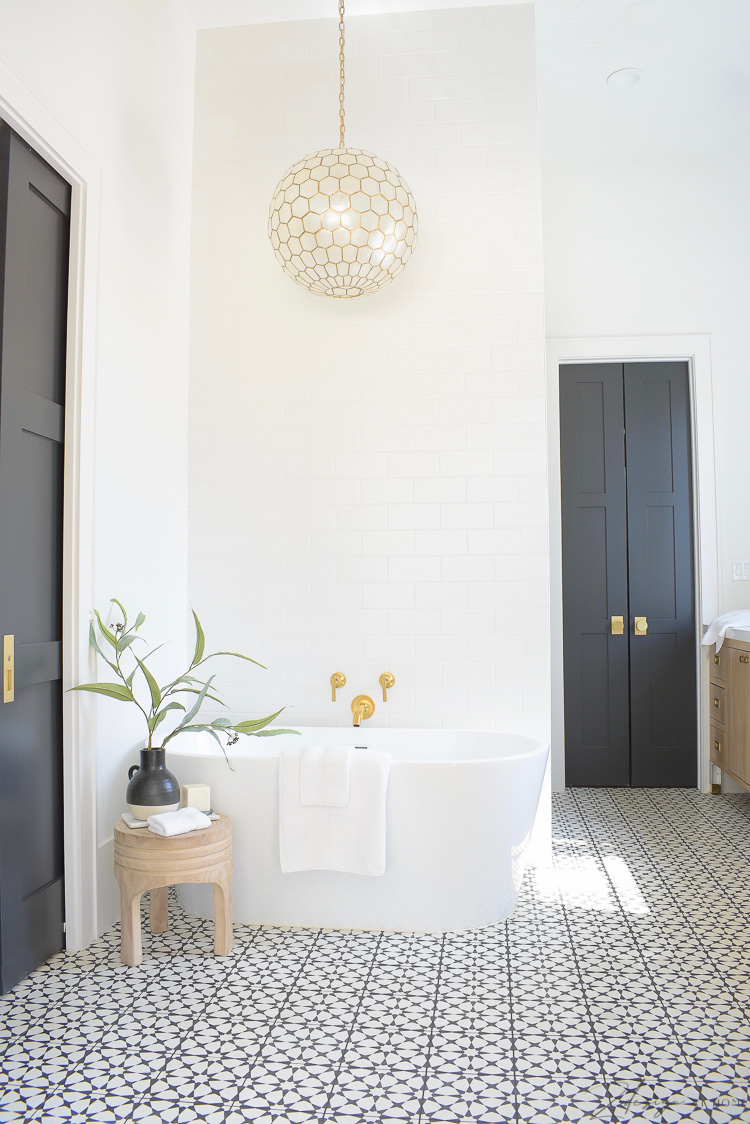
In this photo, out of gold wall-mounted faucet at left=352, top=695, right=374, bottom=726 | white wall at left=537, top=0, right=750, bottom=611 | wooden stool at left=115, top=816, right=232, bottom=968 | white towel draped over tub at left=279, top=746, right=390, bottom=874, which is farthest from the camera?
Result: white wall at left=537, top=0, right=750, bottom=611

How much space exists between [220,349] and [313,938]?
2478mm

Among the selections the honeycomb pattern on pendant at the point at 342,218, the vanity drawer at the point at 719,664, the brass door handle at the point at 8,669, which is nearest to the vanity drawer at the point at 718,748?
the vanity drawer at the point at 719,664

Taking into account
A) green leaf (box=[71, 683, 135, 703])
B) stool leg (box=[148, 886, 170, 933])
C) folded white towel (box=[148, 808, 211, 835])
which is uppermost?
green leaf (box=[71, 683, 135, 703])

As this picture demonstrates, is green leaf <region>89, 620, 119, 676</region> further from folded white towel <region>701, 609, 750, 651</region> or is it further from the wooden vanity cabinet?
folded white towel <region>701, 609, 750, 651</region>

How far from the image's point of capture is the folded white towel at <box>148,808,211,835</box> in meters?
2.43

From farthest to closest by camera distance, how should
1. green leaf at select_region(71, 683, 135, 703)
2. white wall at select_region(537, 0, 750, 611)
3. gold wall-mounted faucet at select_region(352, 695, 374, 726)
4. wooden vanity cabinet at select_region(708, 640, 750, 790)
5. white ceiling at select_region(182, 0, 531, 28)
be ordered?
white wall at select_region(537, 0, 750, 611) < wooden vanity cabinet at select_region(708, 640, 750, 790) < white ceiling at select_region(182, 0, 531, 28) < gold wall-mounted faucet at select_region(352, 695, 374, 726) < green leaf at select_region(71, 683, 135, 703)

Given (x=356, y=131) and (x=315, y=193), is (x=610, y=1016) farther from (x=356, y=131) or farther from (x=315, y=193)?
(x=356, y=131)

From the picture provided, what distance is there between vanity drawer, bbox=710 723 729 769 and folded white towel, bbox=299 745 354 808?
2480 millimetres

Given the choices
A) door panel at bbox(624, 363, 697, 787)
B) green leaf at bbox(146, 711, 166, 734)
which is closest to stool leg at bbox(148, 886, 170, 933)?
green leaf at bbox(146, 711, 166, 734)

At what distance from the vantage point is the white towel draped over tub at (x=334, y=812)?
2627 millimetres

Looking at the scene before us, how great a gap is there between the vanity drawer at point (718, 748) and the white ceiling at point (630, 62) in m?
3.16

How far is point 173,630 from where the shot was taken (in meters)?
3.49

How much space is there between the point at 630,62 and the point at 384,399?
1.94 m

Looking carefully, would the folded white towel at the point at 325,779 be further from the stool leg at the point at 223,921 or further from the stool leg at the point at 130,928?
the stool leg at the point at 130,928
